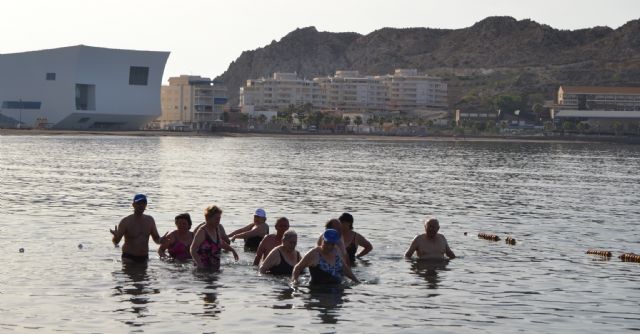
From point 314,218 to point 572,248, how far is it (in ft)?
34.4

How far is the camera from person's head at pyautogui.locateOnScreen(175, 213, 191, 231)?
23.4 m

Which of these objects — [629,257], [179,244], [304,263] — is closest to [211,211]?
[304,263]

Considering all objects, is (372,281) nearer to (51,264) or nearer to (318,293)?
(318,293)

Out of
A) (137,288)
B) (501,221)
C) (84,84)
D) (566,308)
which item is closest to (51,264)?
(137,288)

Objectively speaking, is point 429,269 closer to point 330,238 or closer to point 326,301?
point 326,301

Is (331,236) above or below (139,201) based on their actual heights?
below

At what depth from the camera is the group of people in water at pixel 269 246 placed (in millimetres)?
21125

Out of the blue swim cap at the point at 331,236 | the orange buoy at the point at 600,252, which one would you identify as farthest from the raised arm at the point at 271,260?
the orange buoy at the point at 600,252

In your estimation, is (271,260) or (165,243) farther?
(165,243)

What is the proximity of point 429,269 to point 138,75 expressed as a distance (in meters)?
177

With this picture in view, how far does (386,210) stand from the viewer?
4231 centimetres

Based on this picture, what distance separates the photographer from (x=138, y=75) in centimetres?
19738

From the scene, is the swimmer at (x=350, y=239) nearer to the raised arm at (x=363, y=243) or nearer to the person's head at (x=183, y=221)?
the raised arm at (x=363, y=243)

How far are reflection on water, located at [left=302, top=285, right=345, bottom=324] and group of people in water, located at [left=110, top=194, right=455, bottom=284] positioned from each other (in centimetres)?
17
